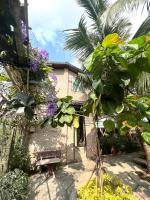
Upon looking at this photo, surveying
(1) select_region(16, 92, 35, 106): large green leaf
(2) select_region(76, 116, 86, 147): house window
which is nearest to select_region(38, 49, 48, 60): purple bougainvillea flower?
(1) select_region(16, 92, 35, 106): large green leaf

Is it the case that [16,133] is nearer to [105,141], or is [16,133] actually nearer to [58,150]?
[58,150]

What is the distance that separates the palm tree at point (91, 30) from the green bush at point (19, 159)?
453 cm

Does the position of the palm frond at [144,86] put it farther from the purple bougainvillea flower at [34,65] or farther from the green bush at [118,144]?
the green bush at [118,144]

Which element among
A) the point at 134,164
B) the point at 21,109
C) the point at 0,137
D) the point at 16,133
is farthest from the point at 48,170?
the point at 21,109

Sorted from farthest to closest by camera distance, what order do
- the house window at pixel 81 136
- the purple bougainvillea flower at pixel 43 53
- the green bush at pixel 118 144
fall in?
the green bush at pixel 118 144
the house window at pixel 81 136
the purple bougainvillea flower at pixel 43 53

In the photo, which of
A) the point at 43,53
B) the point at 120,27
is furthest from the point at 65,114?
the point at 120,27

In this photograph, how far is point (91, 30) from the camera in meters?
8.12

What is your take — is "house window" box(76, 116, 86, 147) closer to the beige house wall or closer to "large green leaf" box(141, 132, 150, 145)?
the beige house wall

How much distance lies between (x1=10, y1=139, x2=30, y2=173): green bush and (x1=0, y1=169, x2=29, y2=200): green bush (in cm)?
138

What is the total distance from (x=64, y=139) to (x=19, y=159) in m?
2.64

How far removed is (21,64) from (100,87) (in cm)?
211

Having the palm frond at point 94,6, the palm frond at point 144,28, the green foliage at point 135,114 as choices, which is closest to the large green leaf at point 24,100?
the green foliage at point 135,114

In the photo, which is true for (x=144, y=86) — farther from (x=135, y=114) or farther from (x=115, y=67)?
(x=115, y=67)

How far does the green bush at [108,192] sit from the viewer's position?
265 cm
